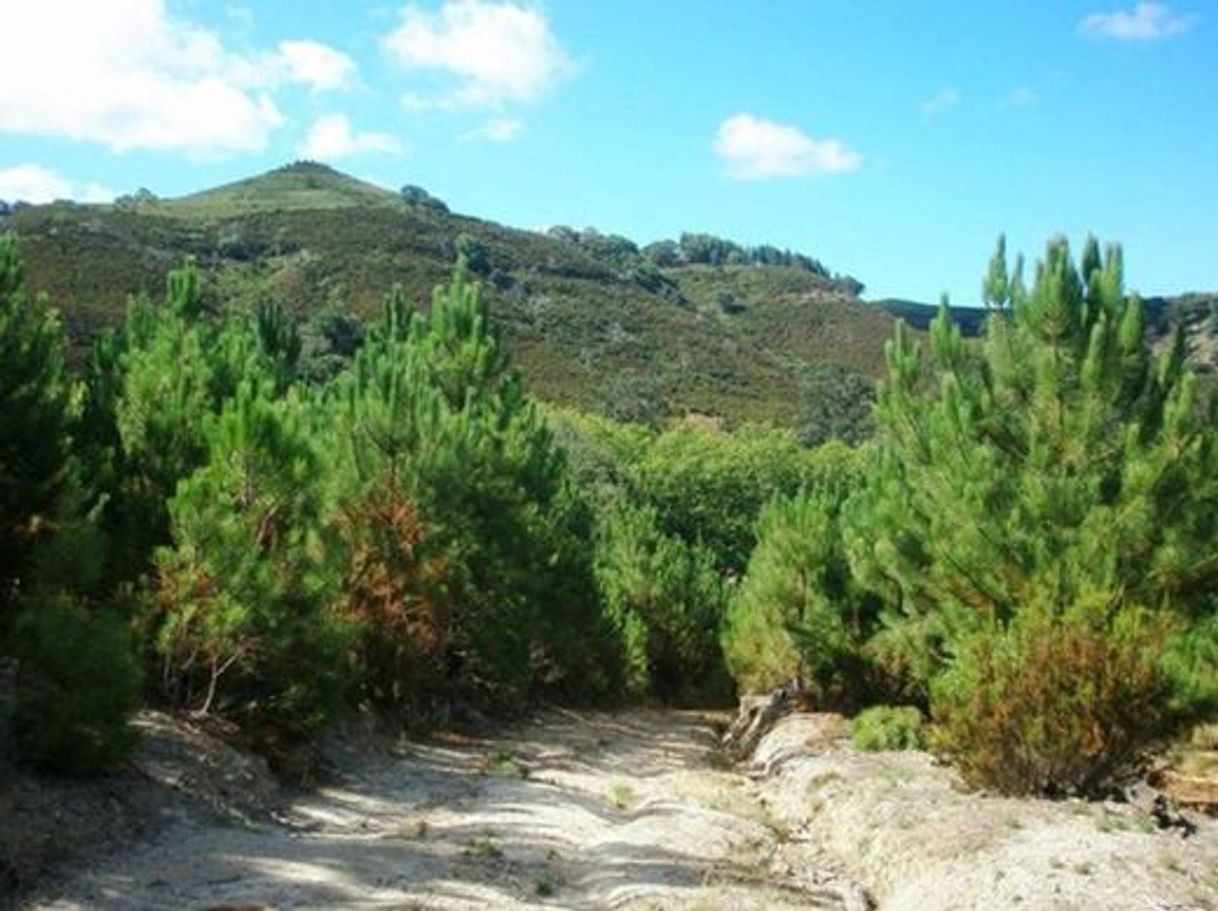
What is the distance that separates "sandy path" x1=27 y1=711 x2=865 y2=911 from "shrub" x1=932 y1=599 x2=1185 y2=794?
2.15 metres

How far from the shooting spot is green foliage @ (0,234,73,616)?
10.5 metres

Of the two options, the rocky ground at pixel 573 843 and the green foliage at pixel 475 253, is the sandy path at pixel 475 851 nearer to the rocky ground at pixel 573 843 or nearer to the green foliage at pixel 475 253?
the rocky ground at pixel 573 843

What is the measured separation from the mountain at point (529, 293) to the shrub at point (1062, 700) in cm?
4523

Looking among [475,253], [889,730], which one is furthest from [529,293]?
[889,730]

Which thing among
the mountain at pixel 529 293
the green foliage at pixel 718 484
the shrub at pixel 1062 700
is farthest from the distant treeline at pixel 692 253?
the shrub at pixel 1062 700

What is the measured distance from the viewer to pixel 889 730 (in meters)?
16.9

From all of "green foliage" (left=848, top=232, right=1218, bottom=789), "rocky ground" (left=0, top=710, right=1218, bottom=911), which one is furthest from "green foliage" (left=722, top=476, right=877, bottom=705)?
"green foliage" (left=848, top=232, right=1218, bottom=789)

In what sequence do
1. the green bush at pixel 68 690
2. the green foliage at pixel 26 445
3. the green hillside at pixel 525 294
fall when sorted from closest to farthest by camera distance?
the green bush at pixel 68 690, the green foliage at pixel 26 445, the green hillside at pixel 525 294

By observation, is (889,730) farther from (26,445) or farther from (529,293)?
(529,293)

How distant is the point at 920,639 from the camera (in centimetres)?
1557

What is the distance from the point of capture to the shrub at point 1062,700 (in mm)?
10938

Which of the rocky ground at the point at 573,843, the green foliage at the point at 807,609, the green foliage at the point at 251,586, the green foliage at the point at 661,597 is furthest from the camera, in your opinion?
the green foliage at the point at 661,597

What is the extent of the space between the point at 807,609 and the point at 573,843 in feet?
34.2

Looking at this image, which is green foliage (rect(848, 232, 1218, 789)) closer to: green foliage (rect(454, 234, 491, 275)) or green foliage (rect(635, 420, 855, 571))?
green foliage (rect(635, 420, 855, 571))
